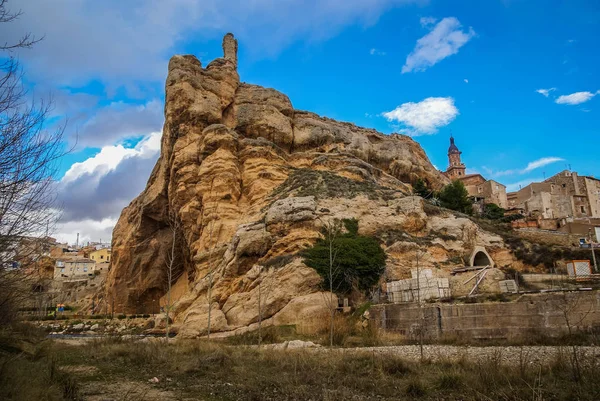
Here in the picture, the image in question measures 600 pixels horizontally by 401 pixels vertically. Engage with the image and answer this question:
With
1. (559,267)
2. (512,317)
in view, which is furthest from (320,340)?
(559,267)

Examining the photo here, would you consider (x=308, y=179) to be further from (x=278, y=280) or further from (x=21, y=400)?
(x=21, y=400)

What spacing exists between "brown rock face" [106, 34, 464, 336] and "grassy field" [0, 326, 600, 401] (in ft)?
35.8

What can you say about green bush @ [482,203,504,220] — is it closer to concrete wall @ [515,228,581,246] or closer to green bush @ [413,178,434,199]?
green bush @ [413,178,434,199]

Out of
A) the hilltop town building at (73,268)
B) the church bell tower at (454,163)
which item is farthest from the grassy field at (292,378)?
the church bell tower at (454,163)

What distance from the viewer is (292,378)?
38.3ft

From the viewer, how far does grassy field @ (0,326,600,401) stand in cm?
884

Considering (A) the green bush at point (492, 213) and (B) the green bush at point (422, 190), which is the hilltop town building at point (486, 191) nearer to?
(A) the green bush at point (492, 213)

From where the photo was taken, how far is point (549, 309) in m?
17.1

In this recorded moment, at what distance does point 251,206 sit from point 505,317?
26920 mm

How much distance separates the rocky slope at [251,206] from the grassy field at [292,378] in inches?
419

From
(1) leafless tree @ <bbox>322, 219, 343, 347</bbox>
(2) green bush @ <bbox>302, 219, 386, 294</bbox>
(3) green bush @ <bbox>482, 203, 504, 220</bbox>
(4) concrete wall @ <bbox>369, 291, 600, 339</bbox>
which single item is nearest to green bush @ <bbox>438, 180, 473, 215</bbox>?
(3) green bush @ <bbox>482, 203, 504, 220</bbox>

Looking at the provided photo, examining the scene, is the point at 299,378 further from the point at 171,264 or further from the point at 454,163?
the point at 454,163

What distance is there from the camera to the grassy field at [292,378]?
884 cm

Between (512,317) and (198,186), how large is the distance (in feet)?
106
